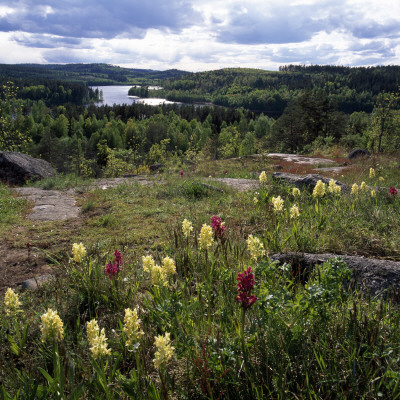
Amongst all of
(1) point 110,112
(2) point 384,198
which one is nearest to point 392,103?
(2) point 384,198

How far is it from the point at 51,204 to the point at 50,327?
8.04m

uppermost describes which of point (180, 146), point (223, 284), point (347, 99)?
point (347, 99)

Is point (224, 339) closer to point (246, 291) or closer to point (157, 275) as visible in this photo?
point (246, 291)

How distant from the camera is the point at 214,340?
2076mm

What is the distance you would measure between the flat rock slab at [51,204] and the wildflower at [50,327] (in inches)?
245

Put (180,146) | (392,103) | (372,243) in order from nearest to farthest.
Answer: (372,243)
(392,103)
(180,146)

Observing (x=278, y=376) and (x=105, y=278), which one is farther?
(x=105, y=278)

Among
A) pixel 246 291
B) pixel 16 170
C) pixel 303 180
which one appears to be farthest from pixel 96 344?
pixel 16 170

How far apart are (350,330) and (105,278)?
8.22 ft

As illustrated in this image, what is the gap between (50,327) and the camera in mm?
2115

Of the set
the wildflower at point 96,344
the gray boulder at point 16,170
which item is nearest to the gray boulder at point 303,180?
the wildflower at point 96,344

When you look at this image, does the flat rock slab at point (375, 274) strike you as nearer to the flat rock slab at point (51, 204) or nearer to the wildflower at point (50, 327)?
the wildflower at point (50, 327)

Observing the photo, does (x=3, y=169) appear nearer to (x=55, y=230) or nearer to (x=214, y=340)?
(x=55, y=230)

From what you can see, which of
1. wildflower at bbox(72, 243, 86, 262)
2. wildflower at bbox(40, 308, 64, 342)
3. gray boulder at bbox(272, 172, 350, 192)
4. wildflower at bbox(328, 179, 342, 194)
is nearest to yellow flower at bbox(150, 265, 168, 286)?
wildflower at bbox(40, 308, 64, 342)
